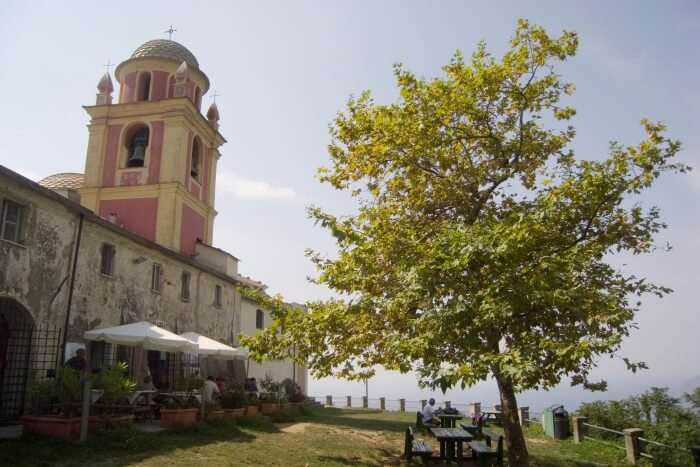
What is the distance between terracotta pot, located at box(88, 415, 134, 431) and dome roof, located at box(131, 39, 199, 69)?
21875mm

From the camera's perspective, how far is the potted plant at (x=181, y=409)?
13.1 m

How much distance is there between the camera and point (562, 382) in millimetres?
9938

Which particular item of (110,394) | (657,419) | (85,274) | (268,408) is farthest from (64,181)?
(657,419)

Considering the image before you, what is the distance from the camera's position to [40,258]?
1350 cm

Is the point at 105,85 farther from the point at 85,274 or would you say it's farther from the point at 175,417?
the point at 175,417

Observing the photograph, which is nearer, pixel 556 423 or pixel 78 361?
pixel 78 361

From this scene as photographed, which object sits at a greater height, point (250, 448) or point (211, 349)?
point (211, 349)

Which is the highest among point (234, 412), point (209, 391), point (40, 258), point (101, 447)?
point (40, 258)

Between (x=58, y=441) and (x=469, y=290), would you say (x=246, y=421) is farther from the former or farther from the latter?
(x=469, y=290)

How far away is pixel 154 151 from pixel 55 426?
59.9 feet

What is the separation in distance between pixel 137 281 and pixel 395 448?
9.98m

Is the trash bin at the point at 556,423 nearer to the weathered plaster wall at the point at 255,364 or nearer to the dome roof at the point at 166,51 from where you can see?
the weathered plaster wall at the point at 255,364

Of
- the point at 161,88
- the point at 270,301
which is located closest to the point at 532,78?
the point at 270,301

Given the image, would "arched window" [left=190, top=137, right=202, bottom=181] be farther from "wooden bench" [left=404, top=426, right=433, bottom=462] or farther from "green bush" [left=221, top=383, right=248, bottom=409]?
"wooden bench" [left=404, top=426, right=433, bottom=462]
